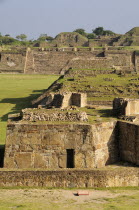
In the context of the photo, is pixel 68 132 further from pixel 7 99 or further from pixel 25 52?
pixel 25 52

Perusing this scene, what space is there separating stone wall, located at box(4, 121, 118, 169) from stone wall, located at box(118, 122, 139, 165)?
3.43 ft

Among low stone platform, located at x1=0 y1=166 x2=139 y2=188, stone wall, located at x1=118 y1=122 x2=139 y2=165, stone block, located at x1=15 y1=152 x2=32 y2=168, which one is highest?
stone wall, located at x1=118 y1=122 x2=139 y2=165

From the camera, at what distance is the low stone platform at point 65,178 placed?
10672 mm

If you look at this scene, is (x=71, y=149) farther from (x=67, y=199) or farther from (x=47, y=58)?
(x=47, y=58)

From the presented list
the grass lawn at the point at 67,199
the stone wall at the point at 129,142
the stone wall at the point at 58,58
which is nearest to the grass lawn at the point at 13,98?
the stone wall at the point at 129,142

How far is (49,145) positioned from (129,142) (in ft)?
7.42

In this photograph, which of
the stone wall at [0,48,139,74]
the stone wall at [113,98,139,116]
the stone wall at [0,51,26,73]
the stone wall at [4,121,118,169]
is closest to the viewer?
the stone wall at [4,121,118,169]

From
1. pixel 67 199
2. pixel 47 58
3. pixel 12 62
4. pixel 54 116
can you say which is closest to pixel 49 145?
pixel 54 116

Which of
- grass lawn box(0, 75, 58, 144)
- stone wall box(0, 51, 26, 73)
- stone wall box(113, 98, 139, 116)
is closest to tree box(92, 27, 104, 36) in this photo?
stone wall box(0, 51, 26, 73)

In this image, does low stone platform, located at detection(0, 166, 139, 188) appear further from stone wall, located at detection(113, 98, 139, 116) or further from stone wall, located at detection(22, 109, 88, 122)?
stone wall, located at detection(113, 98, 139, 116)

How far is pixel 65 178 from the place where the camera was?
10664 mm

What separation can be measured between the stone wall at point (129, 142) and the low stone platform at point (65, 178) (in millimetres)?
989

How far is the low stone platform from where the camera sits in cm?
1067

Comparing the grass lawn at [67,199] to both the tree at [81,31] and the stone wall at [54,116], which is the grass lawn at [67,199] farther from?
the tree at [81,31]
